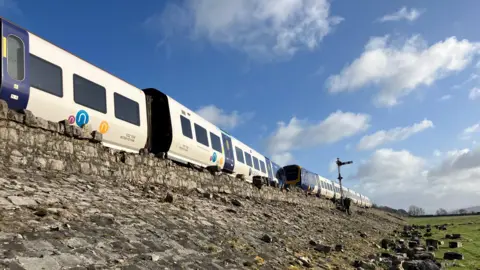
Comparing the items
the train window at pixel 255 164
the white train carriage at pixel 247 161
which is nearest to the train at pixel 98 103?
the white train carriage at pixel 247 161

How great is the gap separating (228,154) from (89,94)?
430 inches

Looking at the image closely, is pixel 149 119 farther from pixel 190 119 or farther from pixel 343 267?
pixel 343 267

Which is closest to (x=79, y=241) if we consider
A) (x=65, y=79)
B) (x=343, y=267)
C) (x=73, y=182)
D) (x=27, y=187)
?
(x=27, y=187)

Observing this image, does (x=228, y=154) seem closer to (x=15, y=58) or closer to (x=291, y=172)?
(x=15, y=58)

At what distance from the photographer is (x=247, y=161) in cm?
2350

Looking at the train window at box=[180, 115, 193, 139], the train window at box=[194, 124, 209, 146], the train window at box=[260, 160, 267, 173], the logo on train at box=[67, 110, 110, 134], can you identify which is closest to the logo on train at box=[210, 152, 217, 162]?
the train window at box=[194, 124, 209, 146]

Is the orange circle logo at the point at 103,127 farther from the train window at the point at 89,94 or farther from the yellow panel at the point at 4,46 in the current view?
the yellow panel at the point at 4,46

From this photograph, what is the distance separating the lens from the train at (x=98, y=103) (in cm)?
754

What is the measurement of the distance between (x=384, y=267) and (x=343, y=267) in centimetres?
266

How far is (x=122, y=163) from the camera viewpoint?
920 cm

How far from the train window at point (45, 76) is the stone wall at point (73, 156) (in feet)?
3.99

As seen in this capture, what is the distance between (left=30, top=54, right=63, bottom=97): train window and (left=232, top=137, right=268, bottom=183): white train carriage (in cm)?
1322

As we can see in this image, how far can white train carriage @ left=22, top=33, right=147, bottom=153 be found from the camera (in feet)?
26.4

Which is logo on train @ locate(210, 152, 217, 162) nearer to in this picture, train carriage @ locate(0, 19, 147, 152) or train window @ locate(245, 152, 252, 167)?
train carriage @ locate(0, 19, 147, 152)
